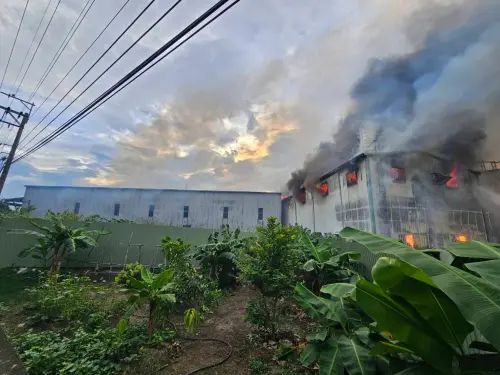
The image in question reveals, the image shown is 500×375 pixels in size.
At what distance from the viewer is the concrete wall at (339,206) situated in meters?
13.3

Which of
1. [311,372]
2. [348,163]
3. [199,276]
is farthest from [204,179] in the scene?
[311,372]

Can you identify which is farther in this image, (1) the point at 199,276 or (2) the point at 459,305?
(1) the point at 199,276

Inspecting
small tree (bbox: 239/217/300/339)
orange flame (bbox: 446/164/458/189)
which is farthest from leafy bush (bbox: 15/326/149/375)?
orange flame (bbox: 446/164/458/189)

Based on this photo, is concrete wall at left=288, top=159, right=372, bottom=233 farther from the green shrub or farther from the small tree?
the green shrub

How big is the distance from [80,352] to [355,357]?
393 cm

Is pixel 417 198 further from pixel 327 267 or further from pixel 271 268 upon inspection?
pixel 271 268

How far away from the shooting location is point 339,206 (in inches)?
618

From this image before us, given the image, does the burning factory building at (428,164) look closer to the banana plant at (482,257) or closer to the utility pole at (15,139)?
the banana plant at (482,257)

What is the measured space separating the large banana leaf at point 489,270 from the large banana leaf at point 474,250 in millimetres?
159

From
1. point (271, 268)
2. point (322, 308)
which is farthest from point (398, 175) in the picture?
point (322, 308)

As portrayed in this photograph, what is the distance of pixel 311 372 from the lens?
3428 mm

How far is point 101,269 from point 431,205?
17935mm

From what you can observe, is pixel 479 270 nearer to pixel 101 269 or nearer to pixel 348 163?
→ pixel 101 269

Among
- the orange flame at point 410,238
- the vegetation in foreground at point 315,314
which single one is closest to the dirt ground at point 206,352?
the vegetation in foreground at point 315,314
